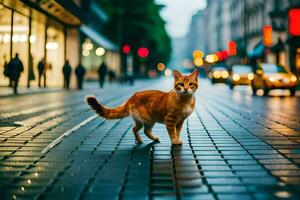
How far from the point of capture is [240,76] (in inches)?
1444

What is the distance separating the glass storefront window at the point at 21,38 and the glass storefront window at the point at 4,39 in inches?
23.4

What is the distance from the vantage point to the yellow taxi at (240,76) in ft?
119

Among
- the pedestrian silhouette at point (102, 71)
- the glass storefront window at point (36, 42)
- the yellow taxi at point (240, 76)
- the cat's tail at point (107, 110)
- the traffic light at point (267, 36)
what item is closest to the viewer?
the cat's tail at point (107, 110)

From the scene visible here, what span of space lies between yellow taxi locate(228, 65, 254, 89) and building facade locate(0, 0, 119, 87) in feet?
36.3

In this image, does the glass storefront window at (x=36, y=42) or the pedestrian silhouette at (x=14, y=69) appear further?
the glass storefront window at (x=36, y=42)

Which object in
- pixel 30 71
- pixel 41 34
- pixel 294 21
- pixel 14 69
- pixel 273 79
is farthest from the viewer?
pixel 294 21

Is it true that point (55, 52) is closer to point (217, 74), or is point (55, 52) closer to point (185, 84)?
point (217, 74)

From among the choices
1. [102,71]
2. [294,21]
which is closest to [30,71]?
[102,71]

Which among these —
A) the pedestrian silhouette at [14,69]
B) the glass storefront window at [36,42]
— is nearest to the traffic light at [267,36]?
the glass storefront window at [36,42]

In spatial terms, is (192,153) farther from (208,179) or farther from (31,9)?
(31,9)

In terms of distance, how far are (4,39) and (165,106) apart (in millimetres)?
18097

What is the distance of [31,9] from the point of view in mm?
24203

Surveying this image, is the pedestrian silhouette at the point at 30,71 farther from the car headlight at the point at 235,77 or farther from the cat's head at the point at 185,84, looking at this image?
the cat's head at the point at 185,84

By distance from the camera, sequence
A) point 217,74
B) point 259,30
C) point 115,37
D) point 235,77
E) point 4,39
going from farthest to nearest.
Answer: point 115,37
point 259,30
point 217,74
point 235,77
point 4,39
